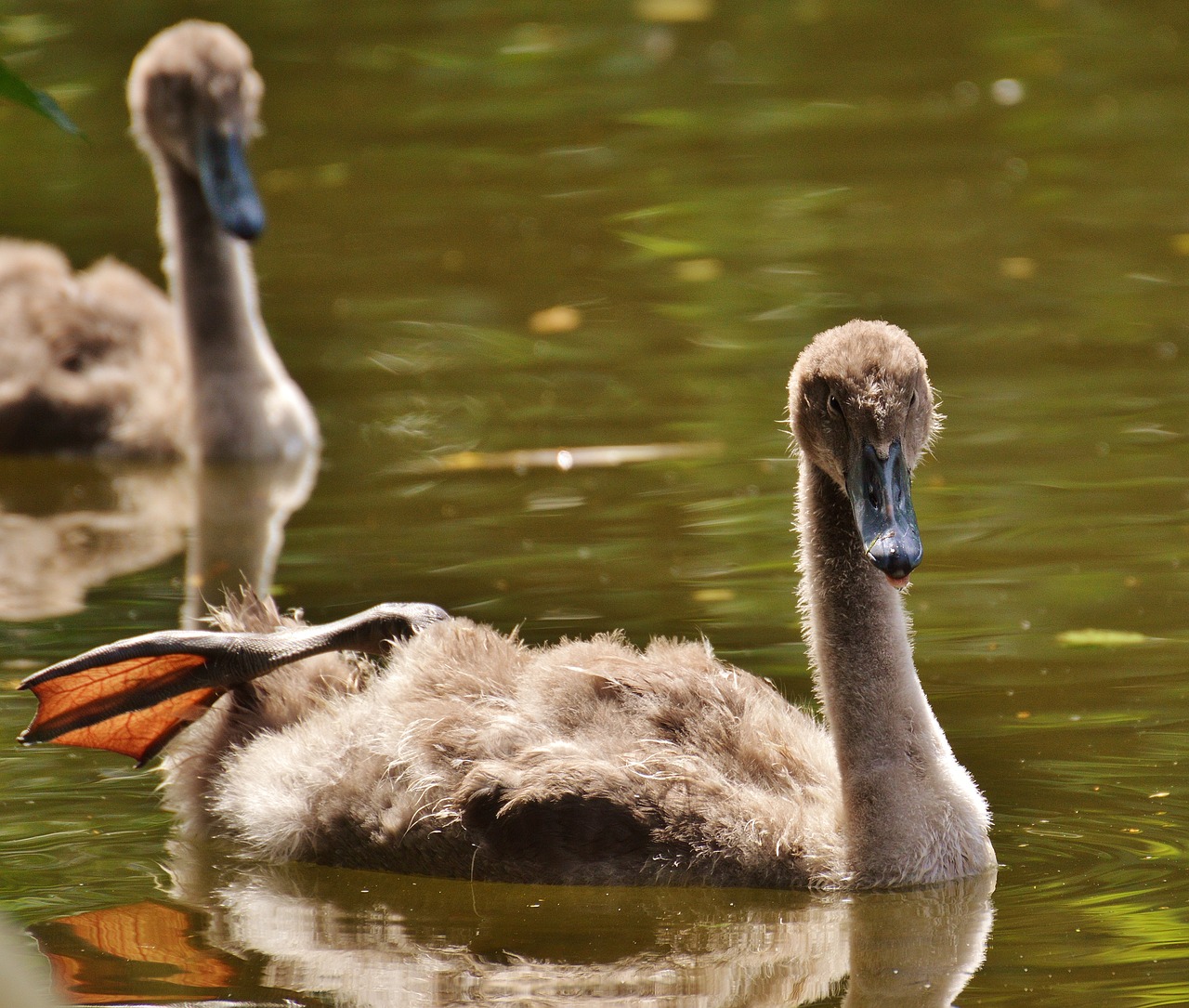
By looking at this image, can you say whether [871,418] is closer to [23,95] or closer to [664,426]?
[23,95]

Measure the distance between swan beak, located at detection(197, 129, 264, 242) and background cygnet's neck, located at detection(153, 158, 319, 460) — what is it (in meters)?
0.18

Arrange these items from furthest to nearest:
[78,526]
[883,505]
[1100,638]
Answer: [78,526] < [1100,638] < [883,505]

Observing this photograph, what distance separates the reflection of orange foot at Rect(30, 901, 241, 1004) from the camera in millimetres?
4773

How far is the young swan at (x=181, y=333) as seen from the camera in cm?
950

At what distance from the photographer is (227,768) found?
5.73m

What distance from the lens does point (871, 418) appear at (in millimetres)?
5168

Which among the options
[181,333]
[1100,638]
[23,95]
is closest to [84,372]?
[181,333]

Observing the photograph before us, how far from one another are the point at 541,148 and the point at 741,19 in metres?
3.48

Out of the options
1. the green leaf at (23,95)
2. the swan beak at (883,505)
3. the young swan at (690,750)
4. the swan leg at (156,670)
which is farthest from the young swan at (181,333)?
the green leaf at (23,95)

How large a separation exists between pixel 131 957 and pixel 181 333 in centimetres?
503

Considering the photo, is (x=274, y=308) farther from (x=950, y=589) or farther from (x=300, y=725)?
(x=300, y=725)

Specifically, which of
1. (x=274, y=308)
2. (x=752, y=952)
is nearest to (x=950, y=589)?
(x=752, y=952)

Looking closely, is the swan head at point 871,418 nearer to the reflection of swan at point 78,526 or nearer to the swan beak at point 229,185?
the reflection of swan at point 78,526

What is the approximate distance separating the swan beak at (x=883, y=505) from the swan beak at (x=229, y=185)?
15.5 feet
